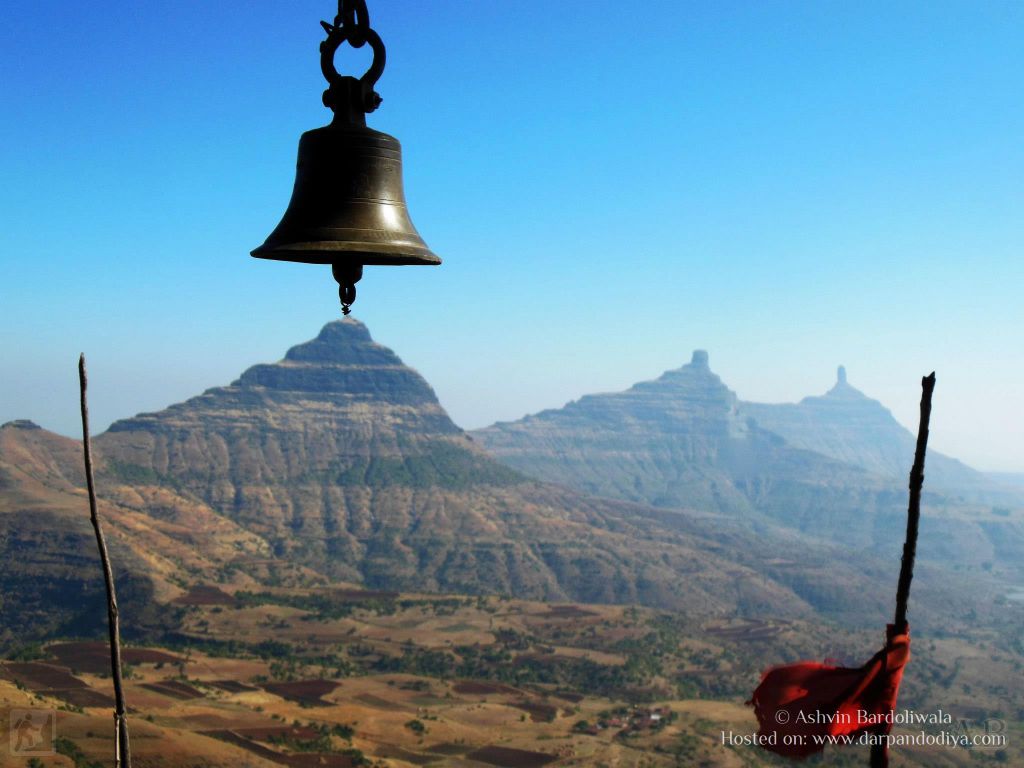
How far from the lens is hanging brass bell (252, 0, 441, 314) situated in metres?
7.26

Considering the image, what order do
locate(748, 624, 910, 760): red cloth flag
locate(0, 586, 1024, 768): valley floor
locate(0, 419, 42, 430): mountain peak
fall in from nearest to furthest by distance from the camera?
1. locate(748, 624, 910, 760): red cloth flag
2. locate(0, 586, 1024, 768): valley floor
3. locate(0, 419, 42, 430): mountain peak

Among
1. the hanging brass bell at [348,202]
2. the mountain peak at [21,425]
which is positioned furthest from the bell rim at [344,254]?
the mountain peak at [21,425]

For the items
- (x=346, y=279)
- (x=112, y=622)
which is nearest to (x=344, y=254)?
(x=346, y=279)

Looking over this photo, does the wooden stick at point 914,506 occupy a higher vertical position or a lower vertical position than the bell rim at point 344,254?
lower

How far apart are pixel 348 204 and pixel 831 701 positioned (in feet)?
16.7

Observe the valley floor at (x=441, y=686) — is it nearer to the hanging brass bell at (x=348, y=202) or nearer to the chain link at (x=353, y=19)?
the hanging brass bell at (x=348, y=202)

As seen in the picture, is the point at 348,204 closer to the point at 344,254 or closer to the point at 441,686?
the point at 344,254

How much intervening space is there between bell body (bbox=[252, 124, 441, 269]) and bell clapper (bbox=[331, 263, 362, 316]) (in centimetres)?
2

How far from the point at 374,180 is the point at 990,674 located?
16900 cm

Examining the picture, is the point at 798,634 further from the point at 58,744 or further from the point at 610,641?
the point at 58,744

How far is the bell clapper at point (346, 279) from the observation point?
719cm

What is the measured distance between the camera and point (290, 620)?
131500mm

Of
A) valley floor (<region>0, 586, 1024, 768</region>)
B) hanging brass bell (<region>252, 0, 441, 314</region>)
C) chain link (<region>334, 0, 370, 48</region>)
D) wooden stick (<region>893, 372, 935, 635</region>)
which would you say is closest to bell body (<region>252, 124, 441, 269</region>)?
hanging brass bell (<region>252, 0, 441, 314</region>)

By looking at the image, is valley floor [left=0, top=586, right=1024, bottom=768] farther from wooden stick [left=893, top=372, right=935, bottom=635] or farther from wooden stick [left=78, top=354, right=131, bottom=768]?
wooden stick [left=893, top=372, right=935, bottom=635]
